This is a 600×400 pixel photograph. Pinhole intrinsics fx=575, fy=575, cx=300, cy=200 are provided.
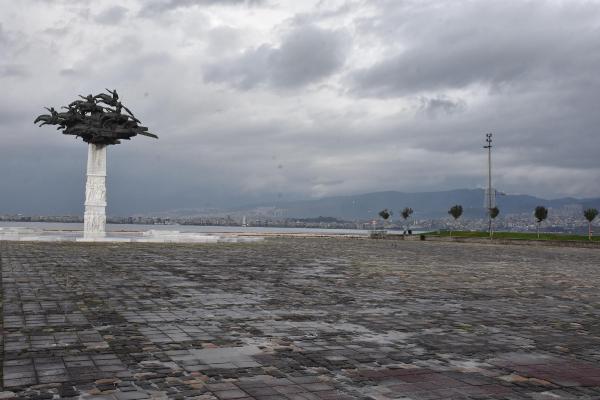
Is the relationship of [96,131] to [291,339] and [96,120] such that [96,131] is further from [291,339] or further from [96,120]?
[291,339]

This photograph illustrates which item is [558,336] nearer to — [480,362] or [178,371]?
[480,362]

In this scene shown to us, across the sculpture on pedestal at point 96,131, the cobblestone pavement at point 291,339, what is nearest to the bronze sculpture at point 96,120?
the sculpture on pedestal at point 96,131

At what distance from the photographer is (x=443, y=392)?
224 inches

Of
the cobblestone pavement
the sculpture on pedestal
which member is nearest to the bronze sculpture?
the sculpture on pedestal

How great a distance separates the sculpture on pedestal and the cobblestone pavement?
23.9 metres

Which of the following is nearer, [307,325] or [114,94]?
[307,325]

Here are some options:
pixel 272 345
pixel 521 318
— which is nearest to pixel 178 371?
pixel 272 345

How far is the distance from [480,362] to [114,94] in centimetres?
3542

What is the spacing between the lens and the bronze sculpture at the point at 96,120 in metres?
37.9

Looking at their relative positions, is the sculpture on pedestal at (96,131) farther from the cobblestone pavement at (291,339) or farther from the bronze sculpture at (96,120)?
the cobblestone pavement at (291,339)

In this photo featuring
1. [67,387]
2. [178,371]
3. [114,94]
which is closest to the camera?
[67,387]

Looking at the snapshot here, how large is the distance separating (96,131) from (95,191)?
4.14 metres

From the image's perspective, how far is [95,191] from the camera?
38969 millimetres

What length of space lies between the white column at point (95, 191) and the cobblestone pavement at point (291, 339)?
78.6 feet
